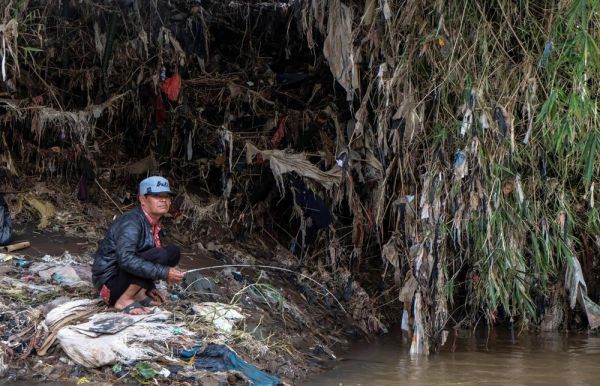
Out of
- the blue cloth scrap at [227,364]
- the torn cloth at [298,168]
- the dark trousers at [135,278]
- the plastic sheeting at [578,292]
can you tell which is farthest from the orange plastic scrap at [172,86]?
the plastic sheeting at [578,292]

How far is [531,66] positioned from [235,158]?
115 inches

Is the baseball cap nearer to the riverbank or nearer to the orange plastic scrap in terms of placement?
the riverbank

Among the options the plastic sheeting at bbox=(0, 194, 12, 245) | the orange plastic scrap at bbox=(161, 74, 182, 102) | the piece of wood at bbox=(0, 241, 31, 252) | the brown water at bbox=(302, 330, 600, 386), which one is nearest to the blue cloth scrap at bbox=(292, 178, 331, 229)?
the brown water at bbox=(302, 330, 600, 386)

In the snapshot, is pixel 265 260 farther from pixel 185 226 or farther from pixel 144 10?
pixel 144 10

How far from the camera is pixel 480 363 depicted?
567 cm

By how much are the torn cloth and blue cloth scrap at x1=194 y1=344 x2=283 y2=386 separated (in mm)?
2251

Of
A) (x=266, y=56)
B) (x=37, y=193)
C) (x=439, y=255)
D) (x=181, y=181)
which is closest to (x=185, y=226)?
(x=181, y=181)

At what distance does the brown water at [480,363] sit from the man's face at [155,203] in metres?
1.50

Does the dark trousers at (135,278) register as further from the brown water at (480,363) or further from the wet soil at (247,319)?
the brown water at (480,363)

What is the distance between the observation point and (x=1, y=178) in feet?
23.7

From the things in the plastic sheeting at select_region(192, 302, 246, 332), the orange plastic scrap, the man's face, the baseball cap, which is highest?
the orange plastic scrap

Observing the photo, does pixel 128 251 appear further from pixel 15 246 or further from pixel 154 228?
pixel 15 246

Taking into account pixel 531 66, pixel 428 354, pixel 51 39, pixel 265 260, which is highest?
pixel 51 39

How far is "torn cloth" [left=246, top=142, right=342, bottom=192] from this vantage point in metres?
6.69
